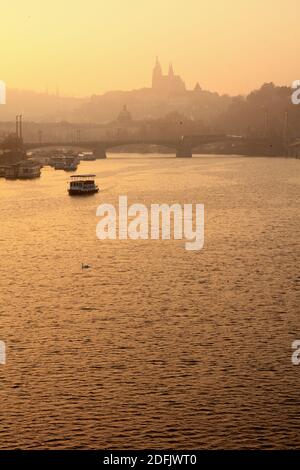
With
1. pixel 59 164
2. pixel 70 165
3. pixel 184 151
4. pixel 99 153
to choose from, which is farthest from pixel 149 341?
pixel 99 153

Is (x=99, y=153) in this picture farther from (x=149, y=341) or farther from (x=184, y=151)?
(x=149, y=341)

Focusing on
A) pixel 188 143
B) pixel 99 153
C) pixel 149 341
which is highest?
pixel 188 143

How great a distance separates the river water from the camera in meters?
17.7

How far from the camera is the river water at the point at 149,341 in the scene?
17703mm

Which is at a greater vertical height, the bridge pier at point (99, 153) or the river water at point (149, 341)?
the bridge pier at point (99, 153)

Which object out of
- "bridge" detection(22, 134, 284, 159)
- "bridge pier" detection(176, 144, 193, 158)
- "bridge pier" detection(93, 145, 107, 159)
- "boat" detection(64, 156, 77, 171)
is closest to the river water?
"boat" detection(64, 156, 77, 171)

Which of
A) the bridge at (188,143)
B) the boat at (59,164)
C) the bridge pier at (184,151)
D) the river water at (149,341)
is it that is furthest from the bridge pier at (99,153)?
the river water at (149,341)

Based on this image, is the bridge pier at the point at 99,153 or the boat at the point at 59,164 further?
the bridge pier at the point at 99,153

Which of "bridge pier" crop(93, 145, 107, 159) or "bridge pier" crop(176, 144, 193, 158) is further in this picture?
"bridge pier" crop(93, 145, 107, 159)

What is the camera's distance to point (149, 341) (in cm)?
2277

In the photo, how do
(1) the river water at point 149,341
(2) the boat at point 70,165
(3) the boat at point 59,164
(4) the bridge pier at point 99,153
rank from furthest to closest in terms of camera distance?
(4) the bridge pier at point 99,153 < (3) the boat at point 59,164 < (2) the boat at point 70,165 < (1) the river water at point 149,341

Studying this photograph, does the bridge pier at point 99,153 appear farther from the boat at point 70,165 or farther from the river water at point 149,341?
the river water at point 149,341

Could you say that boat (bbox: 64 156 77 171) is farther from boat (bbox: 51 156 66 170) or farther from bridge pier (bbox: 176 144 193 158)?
bridge pier (bbox: 176 144 193 158)
